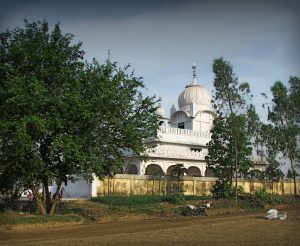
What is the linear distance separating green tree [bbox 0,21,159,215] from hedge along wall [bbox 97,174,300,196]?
31.0 feet

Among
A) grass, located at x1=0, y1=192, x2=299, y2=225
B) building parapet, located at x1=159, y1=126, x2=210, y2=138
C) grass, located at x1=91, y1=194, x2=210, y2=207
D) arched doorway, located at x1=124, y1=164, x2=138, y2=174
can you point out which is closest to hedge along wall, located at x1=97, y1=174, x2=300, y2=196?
grass, located at x1=91, y1=194, x2=210, y2=207

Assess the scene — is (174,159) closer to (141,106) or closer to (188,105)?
(188,105)

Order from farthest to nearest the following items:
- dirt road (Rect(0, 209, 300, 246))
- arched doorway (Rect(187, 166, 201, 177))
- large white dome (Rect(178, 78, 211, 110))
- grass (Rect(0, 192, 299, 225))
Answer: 1. large white dome (Rect(178, 78, 211, 110))
2. arched doorway (Rect(187, 166, 201, 177))
3. grass (Rect(0, 192, 299, 225))
4. dirt road (Rect(0, 209, 300, 246))

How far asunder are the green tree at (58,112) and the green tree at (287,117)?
17.7 meters

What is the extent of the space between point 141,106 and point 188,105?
26.3 meters

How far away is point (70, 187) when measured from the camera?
2998 cm

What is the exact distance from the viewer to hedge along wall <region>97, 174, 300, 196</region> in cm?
2789

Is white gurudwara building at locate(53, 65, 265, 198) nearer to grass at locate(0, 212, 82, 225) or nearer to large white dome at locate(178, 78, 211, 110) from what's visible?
large white dome at locate(178, 78, 211, 110)

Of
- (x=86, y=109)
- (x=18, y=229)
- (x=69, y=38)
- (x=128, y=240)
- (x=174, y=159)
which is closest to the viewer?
(x=128, y=240)

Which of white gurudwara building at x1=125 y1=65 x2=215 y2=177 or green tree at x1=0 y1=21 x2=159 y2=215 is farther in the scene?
white gurudwara building at x1=125 y1=65 x2=215 y2=177

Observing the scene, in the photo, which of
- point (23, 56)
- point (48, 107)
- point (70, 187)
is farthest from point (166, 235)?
point (70, 187)

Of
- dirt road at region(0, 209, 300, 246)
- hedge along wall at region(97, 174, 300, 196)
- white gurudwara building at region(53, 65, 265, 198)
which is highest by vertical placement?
white gurudwara building at region(53, 65, 265, 198)

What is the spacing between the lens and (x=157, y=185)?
30125 millimetres

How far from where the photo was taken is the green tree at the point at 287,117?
32.2m
